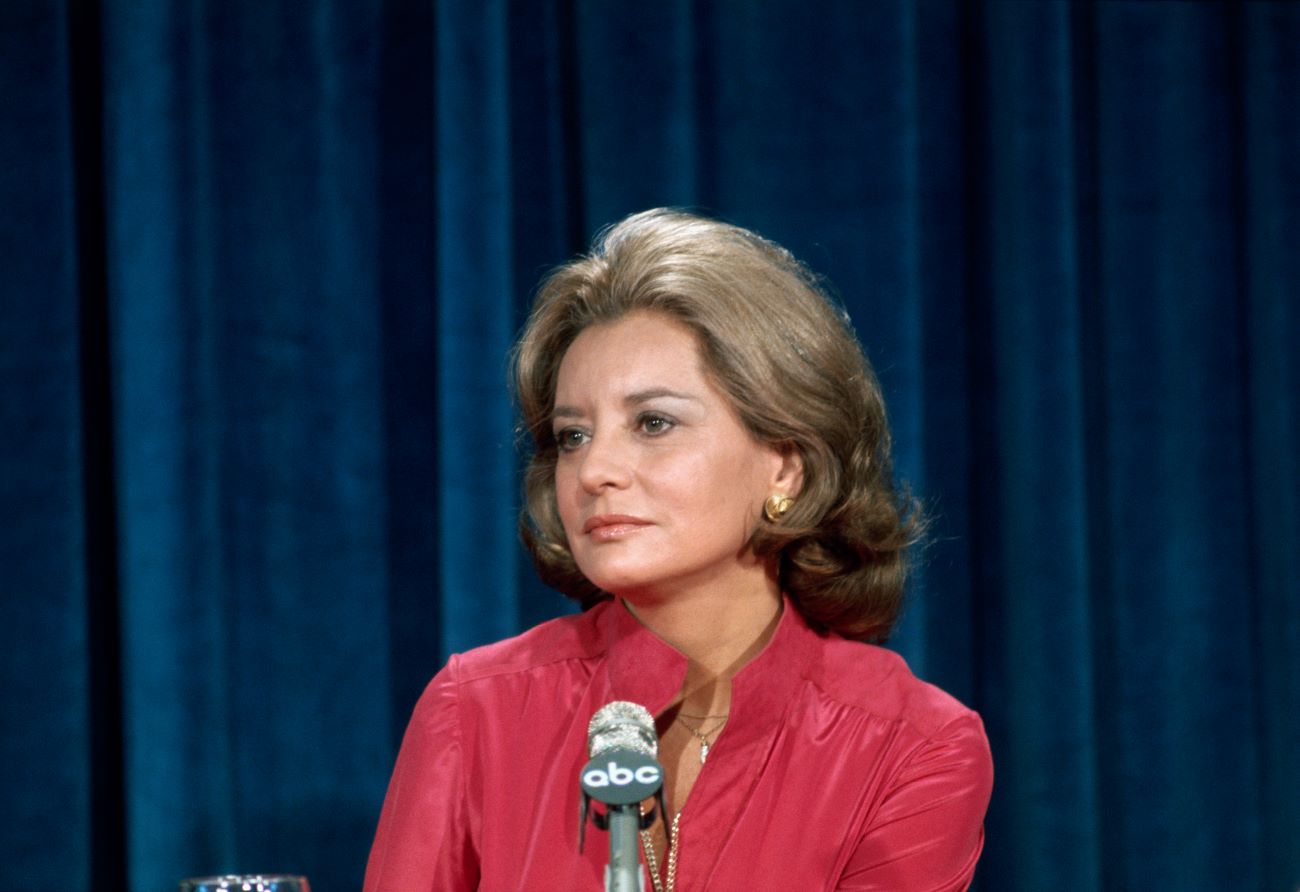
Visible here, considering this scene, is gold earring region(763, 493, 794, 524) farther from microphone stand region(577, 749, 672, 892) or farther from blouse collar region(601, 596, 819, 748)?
microphone stand region(577, 749, 672, 892)

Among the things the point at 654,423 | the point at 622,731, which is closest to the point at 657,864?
the point at 654,423

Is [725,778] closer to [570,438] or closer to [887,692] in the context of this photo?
[887,692]

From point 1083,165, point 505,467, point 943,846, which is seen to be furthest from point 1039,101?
point 943,846

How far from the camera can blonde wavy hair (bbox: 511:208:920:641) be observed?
1953 mm

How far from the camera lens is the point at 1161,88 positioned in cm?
285

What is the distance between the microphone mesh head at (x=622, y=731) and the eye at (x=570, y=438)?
2.47 ft

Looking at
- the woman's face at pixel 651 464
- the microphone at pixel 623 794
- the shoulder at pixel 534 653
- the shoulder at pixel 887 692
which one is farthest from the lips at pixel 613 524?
the microphone at pixel 623 794

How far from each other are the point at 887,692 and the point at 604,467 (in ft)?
1.54

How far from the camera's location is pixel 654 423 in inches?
75.3

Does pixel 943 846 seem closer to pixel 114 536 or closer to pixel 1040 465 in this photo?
pixel 1040 465

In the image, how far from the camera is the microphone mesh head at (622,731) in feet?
3.78

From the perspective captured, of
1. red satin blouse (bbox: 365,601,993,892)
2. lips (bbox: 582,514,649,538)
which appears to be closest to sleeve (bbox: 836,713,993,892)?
red satin blouse (bbox: 365,601,993,892)

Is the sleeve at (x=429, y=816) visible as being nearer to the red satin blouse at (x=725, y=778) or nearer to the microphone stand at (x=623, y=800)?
the red satin blouse at (x=725, y=778)

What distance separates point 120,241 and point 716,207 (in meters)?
0.99
